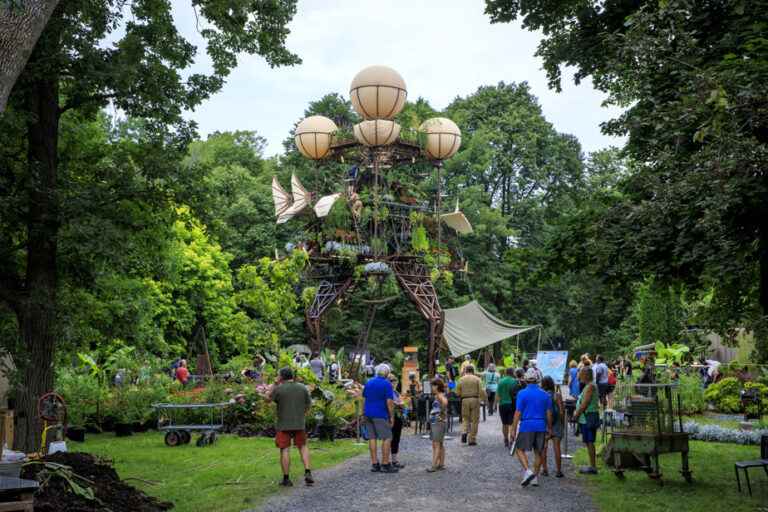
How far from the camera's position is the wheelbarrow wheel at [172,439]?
16156 millimetres

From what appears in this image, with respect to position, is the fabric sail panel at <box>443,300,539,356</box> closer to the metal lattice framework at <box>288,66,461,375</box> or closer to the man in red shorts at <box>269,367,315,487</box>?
the metal lattice framework at <box>288,66,461,375</box>

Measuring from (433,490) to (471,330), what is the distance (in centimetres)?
2037

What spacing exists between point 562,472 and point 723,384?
1337 cm

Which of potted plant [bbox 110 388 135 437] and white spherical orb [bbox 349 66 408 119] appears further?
white spherical orb [bbox 349 66 408 119]

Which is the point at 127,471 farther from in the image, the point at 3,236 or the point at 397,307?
the point at 397,307

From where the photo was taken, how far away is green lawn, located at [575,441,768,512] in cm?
1000

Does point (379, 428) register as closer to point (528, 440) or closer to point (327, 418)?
point (528, 440)

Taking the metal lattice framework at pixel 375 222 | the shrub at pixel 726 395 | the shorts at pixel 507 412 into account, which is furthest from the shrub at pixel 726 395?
the shorts at pixel 507 412

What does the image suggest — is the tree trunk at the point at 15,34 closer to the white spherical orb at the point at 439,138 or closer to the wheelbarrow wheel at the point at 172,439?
the wheelbarrow wheel at the point at 172,439

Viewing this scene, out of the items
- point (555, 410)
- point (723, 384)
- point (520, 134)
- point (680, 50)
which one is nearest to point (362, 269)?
point (723, 384)

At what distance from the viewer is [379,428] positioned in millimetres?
12523

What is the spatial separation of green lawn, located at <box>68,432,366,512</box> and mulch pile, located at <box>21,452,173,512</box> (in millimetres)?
657

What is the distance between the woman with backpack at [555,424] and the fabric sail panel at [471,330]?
16.0 m

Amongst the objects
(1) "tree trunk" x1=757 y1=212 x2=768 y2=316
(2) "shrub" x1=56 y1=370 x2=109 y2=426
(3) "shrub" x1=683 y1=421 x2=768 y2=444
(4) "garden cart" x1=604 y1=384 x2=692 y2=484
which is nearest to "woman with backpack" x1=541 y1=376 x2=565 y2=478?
(4) "garden cart" x1=604 y1=384 x2=692 y2=484
